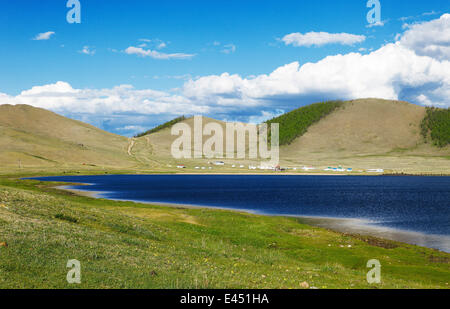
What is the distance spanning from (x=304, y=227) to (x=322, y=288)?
3663 centimetres

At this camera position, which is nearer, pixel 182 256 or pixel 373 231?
pixel 182 256

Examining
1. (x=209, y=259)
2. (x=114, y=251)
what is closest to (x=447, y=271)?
(x=209, y=259)

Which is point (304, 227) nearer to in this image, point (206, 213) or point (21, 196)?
point (206, 213)

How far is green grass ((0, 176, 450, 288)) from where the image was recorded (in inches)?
881

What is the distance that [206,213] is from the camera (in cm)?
6906

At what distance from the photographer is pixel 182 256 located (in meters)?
30.6

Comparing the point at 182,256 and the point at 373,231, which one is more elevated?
the point at 182,256

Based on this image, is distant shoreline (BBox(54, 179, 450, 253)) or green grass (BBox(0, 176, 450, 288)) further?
distant shoreline (BBox(54, 179, 450, 253))

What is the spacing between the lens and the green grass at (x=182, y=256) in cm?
2238

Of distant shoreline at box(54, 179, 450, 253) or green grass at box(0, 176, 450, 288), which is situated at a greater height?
green grass at box(0, 176, 450, 288)

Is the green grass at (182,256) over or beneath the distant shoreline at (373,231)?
over

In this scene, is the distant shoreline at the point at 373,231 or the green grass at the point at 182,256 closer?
the green grass at the point at 182,256
